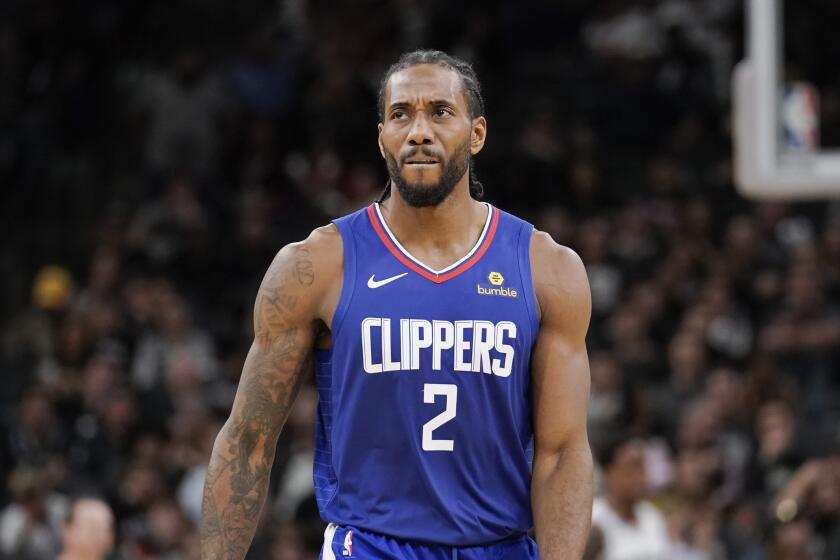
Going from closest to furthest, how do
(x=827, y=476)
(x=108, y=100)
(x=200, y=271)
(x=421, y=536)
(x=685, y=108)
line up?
(x=421, y=536), (x=827, y=476), (x=200, y=271), (x=685, y=108), (x=108, y=100)

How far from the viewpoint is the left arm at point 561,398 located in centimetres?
512

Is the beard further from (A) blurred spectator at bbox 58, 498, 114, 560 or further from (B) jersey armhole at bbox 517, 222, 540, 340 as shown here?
(A) blurred spectator at bbox 58, 498, 114, 560

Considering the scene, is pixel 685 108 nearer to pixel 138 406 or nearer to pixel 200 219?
pixel 200 219

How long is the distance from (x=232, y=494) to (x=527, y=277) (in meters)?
1.17

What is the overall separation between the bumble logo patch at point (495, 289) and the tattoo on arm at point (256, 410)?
53 cm

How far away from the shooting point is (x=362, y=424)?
5055 millimetres

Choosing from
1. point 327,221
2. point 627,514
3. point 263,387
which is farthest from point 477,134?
point 327,221

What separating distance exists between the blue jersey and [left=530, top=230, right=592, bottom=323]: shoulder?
0.18 feet

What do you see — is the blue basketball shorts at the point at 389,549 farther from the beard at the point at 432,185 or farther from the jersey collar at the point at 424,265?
the beard at the point at 432,185

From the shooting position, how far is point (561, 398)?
5.15 meters

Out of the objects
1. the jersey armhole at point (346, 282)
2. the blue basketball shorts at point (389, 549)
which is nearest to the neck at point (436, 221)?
the jersey armhole at point (346, 282)

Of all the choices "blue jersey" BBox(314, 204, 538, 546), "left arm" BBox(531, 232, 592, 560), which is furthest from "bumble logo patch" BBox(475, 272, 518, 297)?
"left arm" BBox(531, 232, 592, 560)

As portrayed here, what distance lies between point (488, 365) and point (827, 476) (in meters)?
6.33

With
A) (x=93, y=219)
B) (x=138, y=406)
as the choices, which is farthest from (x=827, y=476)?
(x=93, y=219)
